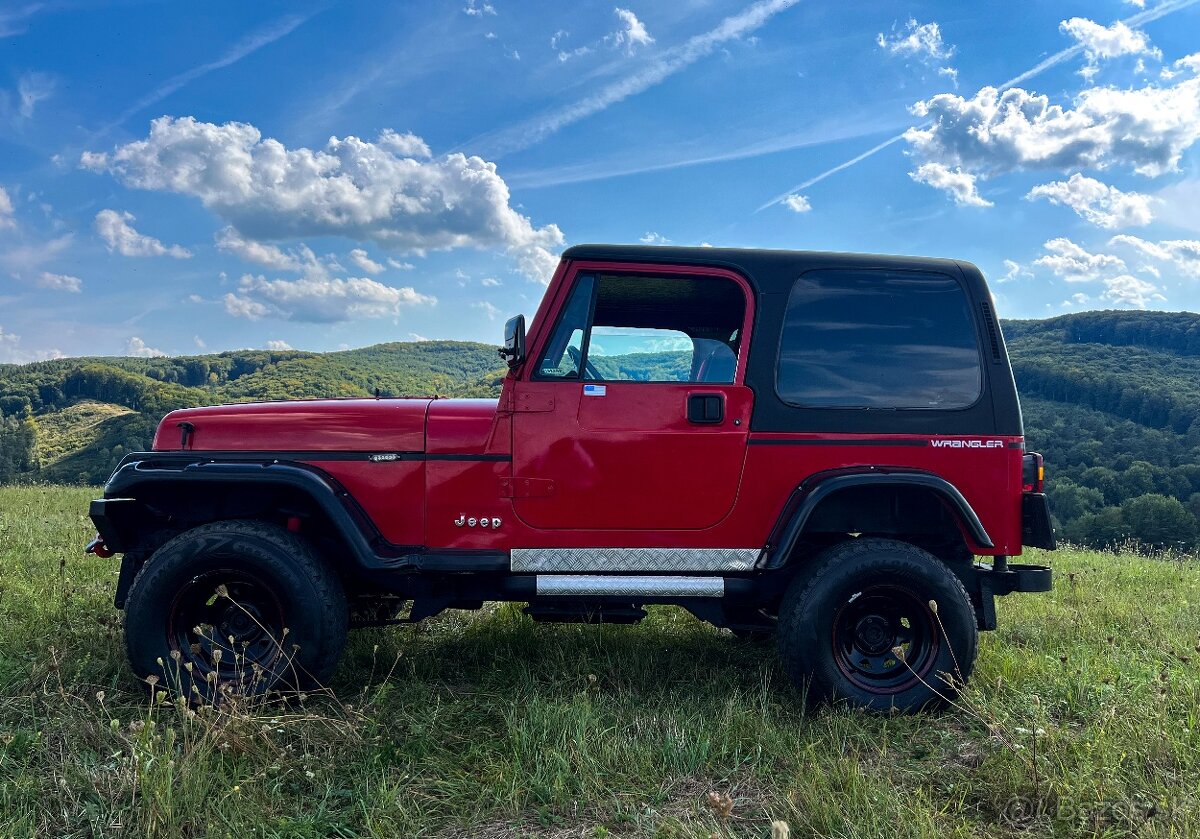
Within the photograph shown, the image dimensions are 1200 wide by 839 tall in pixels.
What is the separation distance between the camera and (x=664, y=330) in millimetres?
3857

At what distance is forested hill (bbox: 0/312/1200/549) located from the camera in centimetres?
2730

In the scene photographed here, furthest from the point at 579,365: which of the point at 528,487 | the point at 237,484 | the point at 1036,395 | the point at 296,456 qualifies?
the point at 1036,395

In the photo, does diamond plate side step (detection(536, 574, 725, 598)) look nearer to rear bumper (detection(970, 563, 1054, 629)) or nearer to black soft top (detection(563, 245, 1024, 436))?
black soft top (detection(563, 245, 1024, 436))

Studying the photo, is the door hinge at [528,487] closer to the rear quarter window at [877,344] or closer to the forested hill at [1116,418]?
the rear quarter window at [877,344]

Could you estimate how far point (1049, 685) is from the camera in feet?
11.8

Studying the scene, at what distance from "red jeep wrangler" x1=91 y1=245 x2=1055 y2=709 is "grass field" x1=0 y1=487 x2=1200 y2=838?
0.35 m

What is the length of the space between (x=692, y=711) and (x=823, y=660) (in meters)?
0.66

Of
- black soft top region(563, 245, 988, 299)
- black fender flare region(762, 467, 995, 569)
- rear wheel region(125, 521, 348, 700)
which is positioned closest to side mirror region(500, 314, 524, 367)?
black soft top region(563, 245, 988, 299)

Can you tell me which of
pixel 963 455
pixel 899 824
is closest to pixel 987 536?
pixel 963 455

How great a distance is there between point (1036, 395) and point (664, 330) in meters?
63.5

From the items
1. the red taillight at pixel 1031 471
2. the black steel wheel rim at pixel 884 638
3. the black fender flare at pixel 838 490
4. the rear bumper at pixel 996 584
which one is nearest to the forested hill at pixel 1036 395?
the black fender flare at pixel 838 490

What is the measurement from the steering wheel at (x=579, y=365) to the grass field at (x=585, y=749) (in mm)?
1514

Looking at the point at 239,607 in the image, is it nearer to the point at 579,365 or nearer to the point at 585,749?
the point at 585,749

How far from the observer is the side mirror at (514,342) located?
130 inches
